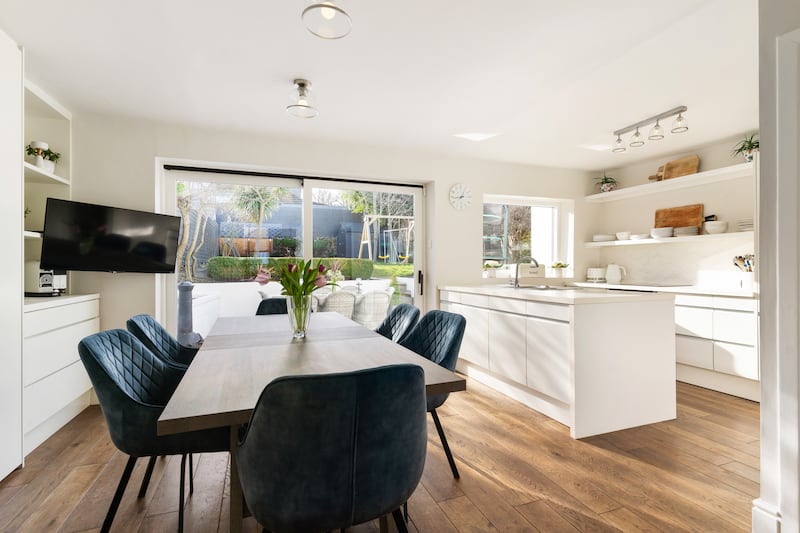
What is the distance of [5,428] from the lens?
2182 millimetres

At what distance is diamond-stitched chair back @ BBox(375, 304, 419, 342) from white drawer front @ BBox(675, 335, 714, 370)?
286 centimetres

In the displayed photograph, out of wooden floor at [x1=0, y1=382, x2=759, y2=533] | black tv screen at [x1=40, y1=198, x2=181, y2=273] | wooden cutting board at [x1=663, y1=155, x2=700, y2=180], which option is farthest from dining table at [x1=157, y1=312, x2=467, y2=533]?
wooden cutting board at [x1=663, y1=155, x2=700, y2=180]

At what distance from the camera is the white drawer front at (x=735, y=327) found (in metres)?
3.36

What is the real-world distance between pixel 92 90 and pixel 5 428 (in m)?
2.24

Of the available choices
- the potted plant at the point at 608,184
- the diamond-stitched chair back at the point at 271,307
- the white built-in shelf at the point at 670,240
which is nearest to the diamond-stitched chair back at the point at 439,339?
the diamond-stitched chair back at the point at 271,307

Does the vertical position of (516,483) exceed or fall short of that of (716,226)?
it falls short

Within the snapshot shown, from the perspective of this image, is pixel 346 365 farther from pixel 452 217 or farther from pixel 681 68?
pixel 452 217

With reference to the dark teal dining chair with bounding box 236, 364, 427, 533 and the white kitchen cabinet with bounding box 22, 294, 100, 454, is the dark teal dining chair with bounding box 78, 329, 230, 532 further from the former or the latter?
Result: the white kitchen cabinet with bounding box 22, 294, 100, 454

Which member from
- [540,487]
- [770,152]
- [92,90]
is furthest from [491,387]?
[92,90]

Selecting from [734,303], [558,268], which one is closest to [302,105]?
[558,268]

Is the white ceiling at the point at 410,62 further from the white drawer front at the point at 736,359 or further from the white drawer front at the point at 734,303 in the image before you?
the white drawer front at the point at 736,359

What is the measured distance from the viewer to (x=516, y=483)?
2139 millimetres

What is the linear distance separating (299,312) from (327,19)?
4.59 ft

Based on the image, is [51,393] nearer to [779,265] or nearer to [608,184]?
[779,265]
